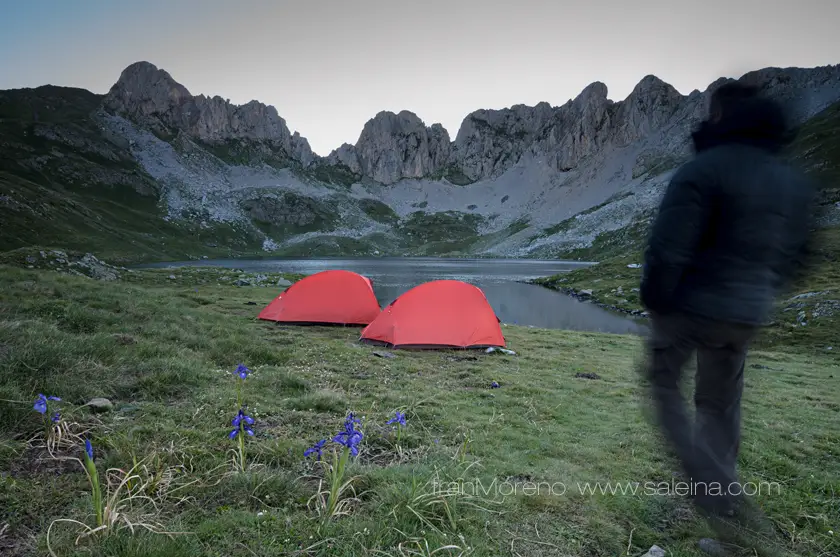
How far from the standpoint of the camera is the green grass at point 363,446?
3.21 metres

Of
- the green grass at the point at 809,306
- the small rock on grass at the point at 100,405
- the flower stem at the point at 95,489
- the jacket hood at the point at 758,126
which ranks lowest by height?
the green grass at the point at 809,306

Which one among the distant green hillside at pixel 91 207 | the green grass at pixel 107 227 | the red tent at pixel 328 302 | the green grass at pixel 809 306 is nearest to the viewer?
the green grass at pixel 809 306

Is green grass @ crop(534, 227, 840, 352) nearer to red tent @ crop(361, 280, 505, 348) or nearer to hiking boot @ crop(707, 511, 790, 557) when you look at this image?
hiking boot @ crop(707, 511, 790, 557)

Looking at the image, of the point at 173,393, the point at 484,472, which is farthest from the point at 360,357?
the point at 484,472

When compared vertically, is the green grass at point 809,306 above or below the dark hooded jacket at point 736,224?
below

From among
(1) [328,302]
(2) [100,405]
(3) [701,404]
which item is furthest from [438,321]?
(3) [701,404]

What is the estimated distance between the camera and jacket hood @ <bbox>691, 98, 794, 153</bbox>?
3340 mm

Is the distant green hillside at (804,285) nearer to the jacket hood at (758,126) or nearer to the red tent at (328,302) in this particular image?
the jacket hood at (758,126)

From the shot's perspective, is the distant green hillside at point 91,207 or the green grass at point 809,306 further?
the distant green hillside at point 91,207

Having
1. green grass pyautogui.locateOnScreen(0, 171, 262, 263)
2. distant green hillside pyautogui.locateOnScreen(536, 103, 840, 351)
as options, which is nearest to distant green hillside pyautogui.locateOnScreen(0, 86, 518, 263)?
green grass pyautogui.locateOnScreen(0, 171, 262, 263)

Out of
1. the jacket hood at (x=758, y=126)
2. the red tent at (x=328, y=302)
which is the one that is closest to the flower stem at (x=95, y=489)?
the jacket hood at (x=758, y=126)

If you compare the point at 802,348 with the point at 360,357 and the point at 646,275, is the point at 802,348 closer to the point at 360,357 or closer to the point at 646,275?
the point at 360,357

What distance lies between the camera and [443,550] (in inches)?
120

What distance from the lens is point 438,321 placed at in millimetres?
13438
